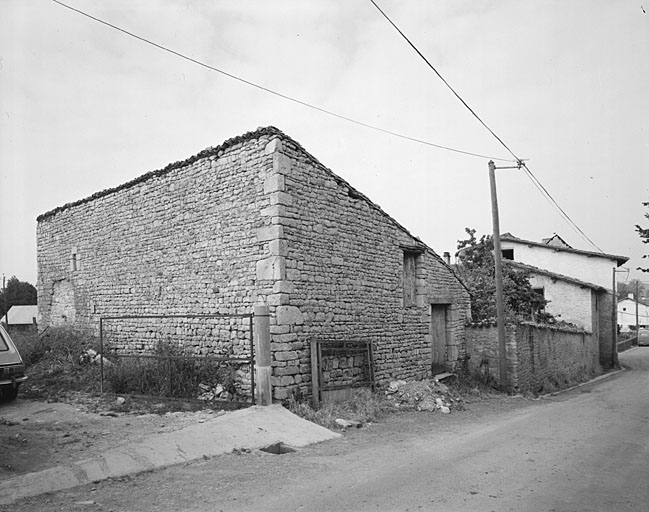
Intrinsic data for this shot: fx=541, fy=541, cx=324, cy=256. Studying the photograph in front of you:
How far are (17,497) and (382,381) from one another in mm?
8085

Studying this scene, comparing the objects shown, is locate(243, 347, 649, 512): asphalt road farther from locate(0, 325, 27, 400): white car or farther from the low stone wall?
locate(0, 325, 27, 400): white car

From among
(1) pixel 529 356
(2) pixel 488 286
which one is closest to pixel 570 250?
(2) pixel 488 286

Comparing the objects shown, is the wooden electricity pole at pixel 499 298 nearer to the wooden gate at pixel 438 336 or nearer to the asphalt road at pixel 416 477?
the wooden gate at pixel 438 336

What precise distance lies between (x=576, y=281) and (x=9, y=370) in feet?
77.2

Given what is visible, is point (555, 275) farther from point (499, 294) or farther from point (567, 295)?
point (499, 294)

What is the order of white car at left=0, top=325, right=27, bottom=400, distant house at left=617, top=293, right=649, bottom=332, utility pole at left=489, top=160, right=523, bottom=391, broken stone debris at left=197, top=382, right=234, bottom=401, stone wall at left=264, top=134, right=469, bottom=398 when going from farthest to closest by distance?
distant house at left=617, top=293, right=649, bottom=332 < utility pole at left=489, top=160, right=523, bottom=391 < white car at left=0, top=325, right=27, bottom=400 < stone wall at left=264, top=134, right=469, bottom=398 < broken stone debris at left=197, top=382, right=234, bottom=401

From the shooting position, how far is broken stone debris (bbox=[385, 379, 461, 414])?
37.4 ft

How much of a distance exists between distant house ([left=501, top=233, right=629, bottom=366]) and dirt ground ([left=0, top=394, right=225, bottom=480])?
69.8 ft

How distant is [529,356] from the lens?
677 inches

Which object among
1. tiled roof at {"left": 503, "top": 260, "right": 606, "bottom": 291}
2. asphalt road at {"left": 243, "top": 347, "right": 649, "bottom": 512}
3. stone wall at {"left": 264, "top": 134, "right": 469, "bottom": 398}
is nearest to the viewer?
asphalt road at {"left": 243, "top": 347, "right": 649, "bottom": 512}

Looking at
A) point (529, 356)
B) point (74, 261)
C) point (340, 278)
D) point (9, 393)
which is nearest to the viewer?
point (9, 393)

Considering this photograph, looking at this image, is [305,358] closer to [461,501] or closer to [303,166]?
[303,166]

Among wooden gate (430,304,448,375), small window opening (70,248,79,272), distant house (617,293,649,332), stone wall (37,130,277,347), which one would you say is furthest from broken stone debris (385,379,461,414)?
distant house (617,293,649,332)

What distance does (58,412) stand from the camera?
927 centimetres
